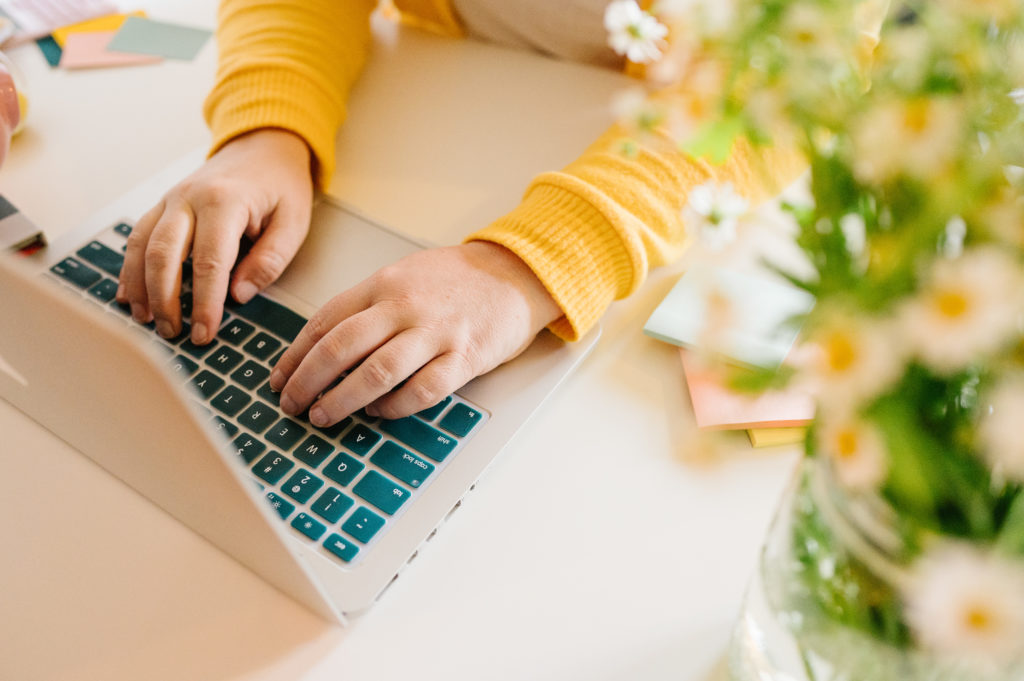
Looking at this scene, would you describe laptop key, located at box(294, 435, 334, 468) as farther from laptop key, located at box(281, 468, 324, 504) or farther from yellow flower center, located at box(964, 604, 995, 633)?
yellow flower center, located at box(964, 604, 995, 633)

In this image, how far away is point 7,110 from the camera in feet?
2.10

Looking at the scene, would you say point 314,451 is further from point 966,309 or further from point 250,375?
point 966,309

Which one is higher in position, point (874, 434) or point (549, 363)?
point (549, 363)

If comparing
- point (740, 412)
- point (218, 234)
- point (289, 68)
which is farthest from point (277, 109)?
point (740, 412)

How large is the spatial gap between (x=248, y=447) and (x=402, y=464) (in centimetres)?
10

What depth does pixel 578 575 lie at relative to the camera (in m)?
0.39

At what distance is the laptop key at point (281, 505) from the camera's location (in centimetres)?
40

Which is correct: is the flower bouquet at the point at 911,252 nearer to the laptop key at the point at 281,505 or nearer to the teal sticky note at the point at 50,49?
the laptop key at the point at 281,505

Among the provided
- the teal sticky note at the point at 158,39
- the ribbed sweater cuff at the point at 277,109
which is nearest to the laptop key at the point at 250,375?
the ribbed sweater cuff at the point at 277,109

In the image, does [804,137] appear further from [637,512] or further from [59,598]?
[59,598]

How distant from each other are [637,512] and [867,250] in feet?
0.87

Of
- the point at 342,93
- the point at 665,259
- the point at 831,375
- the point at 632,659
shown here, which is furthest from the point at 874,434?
the point at 342,93

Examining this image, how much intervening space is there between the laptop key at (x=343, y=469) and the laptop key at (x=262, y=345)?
11 centimetres

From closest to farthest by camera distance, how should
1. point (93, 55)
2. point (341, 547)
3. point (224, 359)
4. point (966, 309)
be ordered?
point (966, 309) < point (341, 547) < point (224, 359) < point (93, 55)
